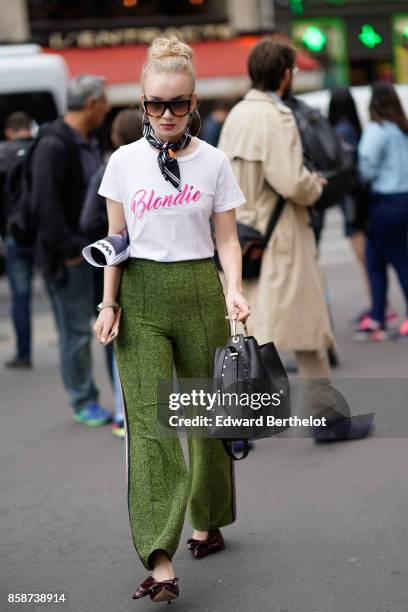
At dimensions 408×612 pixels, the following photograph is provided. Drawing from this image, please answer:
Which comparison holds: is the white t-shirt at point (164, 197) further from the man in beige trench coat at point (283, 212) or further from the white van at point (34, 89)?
the white van at point (34, 89)

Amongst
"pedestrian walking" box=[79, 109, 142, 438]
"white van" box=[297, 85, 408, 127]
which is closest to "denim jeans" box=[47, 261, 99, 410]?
"pedestrian walking" box=[79, 109, 142, 438]

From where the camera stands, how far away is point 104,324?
391 cm

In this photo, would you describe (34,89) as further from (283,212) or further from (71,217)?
(283,212)

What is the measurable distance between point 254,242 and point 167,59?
1932 millimetres

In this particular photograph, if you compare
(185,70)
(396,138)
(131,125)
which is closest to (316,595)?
(185,70)

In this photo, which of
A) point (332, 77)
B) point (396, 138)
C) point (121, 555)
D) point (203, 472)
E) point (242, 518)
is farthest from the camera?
point (332, 77)

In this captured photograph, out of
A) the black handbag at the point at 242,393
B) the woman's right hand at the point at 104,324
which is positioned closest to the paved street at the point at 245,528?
the black handbag at the point at 242,393

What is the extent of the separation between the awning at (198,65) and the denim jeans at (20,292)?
13.2 m

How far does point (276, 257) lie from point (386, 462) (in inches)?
44.3

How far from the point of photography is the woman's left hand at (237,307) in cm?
377

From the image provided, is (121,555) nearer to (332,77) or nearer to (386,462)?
(386,462)

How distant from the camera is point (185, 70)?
150 inches

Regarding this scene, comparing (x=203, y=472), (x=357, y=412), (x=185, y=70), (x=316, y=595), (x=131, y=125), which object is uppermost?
(x=185, y=70)

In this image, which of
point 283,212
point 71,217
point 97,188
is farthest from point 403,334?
point 97,188
